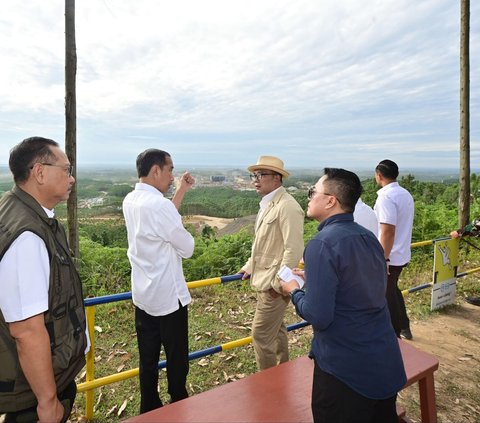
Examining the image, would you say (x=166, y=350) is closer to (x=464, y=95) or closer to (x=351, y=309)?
(x=351, y=309)

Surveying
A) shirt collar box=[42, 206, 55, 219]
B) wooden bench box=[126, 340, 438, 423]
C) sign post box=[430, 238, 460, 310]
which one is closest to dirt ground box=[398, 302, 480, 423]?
sign post box=[430, 238, 460, 310]

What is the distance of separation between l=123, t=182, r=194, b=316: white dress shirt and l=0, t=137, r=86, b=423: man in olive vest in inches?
28.6

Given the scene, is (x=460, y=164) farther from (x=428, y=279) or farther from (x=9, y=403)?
(x=9, y=403)

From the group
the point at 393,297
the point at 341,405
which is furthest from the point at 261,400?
the point at 393,297

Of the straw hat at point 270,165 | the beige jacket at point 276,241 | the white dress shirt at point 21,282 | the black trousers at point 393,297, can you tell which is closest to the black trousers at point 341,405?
the beige jacket at point 276,241

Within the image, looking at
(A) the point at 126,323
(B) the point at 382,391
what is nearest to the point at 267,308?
(B) the point at 382,391

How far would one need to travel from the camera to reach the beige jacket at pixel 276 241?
2.87 metres

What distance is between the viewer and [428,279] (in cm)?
698

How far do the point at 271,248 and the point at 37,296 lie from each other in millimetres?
1945

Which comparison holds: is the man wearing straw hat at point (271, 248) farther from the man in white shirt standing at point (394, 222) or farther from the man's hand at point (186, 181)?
the man in white shirt standing at point (394, 222)

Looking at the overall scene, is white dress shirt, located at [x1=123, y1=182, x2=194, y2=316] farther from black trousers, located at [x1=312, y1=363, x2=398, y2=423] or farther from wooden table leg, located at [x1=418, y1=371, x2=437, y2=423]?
wooden table leg, located at [x1=418, y1=371, x2=437, y2=423]

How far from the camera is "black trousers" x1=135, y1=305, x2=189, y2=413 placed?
2689 mm

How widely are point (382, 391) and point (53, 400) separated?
1.57 meters

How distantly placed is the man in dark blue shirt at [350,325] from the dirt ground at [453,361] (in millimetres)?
1955
